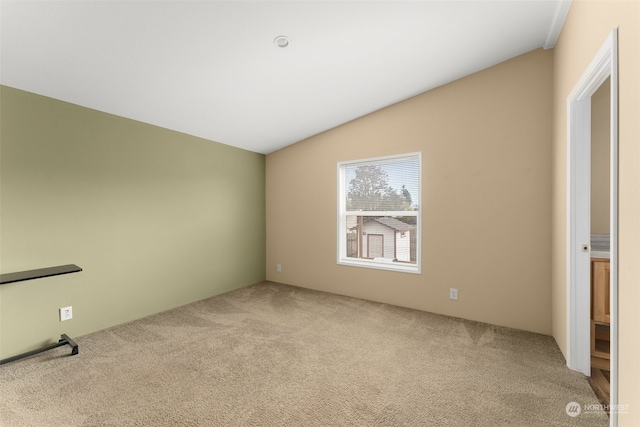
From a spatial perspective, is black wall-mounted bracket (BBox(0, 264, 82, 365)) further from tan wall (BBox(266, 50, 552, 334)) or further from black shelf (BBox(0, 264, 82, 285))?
tan wall (BBox(266, 50, 552, 334))

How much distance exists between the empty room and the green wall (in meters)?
0.02

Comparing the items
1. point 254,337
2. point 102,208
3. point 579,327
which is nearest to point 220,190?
point 102,208

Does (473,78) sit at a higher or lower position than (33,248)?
higher

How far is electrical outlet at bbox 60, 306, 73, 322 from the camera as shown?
103 inches

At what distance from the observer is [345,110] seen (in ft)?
Result: 11.7

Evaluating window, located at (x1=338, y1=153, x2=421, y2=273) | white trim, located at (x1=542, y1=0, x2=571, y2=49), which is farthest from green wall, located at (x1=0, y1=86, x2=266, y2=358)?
white trim, located at (x1=542, y1=0, x2=571, y2=49)

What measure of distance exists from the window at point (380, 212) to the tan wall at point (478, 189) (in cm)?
14

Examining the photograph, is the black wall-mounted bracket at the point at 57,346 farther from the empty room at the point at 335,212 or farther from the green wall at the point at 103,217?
the green wall at the point at 103,217

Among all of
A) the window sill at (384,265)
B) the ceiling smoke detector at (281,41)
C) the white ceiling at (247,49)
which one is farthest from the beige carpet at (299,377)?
the ceiling smoke detector at (281,41)

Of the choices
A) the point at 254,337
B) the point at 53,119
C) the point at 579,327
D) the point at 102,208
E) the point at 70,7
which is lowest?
the point at 254,337

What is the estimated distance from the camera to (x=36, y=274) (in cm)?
229

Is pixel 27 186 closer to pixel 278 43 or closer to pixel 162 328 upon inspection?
pixel 162 328

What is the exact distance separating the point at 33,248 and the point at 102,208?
620mm

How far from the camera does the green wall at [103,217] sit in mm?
2369
